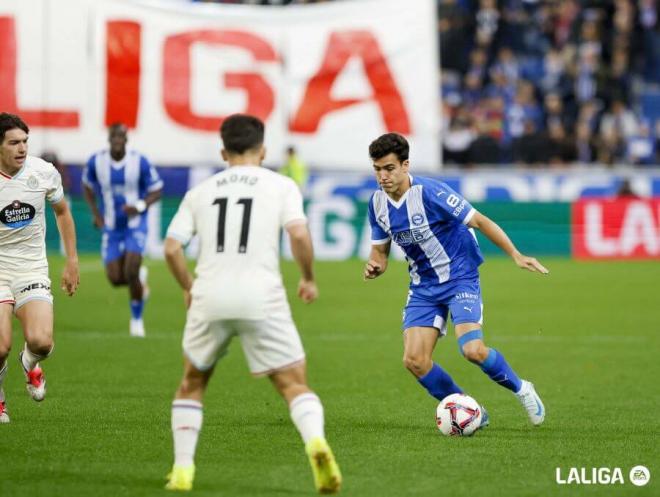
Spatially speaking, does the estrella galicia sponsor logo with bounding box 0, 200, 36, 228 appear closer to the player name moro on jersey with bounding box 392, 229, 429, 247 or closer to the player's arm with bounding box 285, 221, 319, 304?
the player name moro on jersey with bounding box 392, 229, 429, 247

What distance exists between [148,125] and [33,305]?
61.0 ft

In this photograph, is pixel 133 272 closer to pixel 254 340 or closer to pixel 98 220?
pixel 98 220

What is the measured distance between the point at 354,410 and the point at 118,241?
6.11 meters

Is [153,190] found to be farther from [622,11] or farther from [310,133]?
[622,11]

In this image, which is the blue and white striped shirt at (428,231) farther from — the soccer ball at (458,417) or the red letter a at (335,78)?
the red letter a at (335,78)

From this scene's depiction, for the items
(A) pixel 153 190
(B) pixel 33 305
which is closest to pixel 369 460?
(B) pixel 33 305

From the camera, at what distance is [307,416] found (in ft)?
23.2

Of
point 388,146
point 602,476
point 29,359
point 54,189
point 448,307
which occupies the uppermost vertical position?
point 388,146

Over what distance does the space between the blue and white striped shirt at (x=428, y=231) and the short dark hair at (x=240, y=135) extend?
2.51m

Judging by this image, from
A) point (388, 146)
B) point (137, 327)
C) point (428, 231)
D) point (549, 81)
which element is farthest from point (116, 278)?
point (549, 81)

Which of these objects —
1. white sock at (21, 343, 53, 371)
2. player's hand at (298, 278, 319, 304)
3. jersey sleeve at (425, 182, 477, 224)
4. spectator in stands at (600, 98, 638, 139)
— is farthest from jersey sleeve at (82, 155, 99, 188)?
spectator in stands at (600, 98, 638, 139)

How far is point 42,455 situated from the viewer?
847cm

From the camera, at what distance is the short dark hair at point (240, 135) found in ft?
23.7

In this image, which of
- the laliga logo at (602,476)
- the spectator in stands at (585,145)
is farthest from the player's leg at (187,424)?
the spectator in stands at (585,145)
